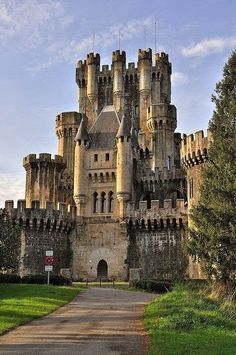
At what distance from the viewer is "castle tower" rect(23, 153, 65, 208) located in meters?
69.8

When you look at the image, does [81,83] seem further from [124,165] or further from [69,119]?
[124,165]

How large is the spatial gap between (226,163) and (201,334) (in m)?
16.4

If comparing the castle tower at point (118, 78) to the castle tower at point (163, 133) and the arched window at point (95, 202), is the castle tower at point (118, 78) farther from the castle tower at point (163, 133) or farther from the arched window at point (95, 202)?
the arched window at point (95, 202)

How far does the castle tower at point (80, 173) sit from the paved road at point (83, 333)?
33545 millimetres

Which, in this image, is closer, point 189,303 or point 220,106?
point 189,303

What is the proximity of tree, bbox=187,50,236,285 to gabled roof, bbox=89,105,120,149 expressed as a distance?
95.2 ft

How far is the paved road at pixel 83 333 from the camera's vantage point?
49.6 ft

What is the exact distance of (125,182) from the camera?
58844 mm

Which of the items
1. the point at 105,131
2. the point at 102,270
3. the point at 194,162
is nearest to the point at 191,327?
the point at 194,162

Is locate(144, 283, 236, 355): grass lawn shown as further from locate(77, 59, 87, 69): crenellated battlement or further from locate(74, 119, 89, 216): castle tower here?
locate(77, 59, 87, 69): crenellated battlement

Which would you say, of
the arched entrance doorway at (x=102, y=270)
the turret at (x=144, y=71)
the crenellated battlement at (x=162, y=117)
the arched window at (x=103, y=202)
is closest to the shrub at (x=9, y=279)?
the arched entrance doorway at (x=102, y=270)

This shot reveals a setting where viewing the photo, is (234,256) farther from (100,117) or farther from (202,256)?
(100,117)

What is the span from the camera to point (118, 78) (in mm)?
83312

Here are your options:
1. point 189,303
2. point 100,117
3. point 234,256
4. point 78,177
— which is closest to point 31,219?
point 78,177
